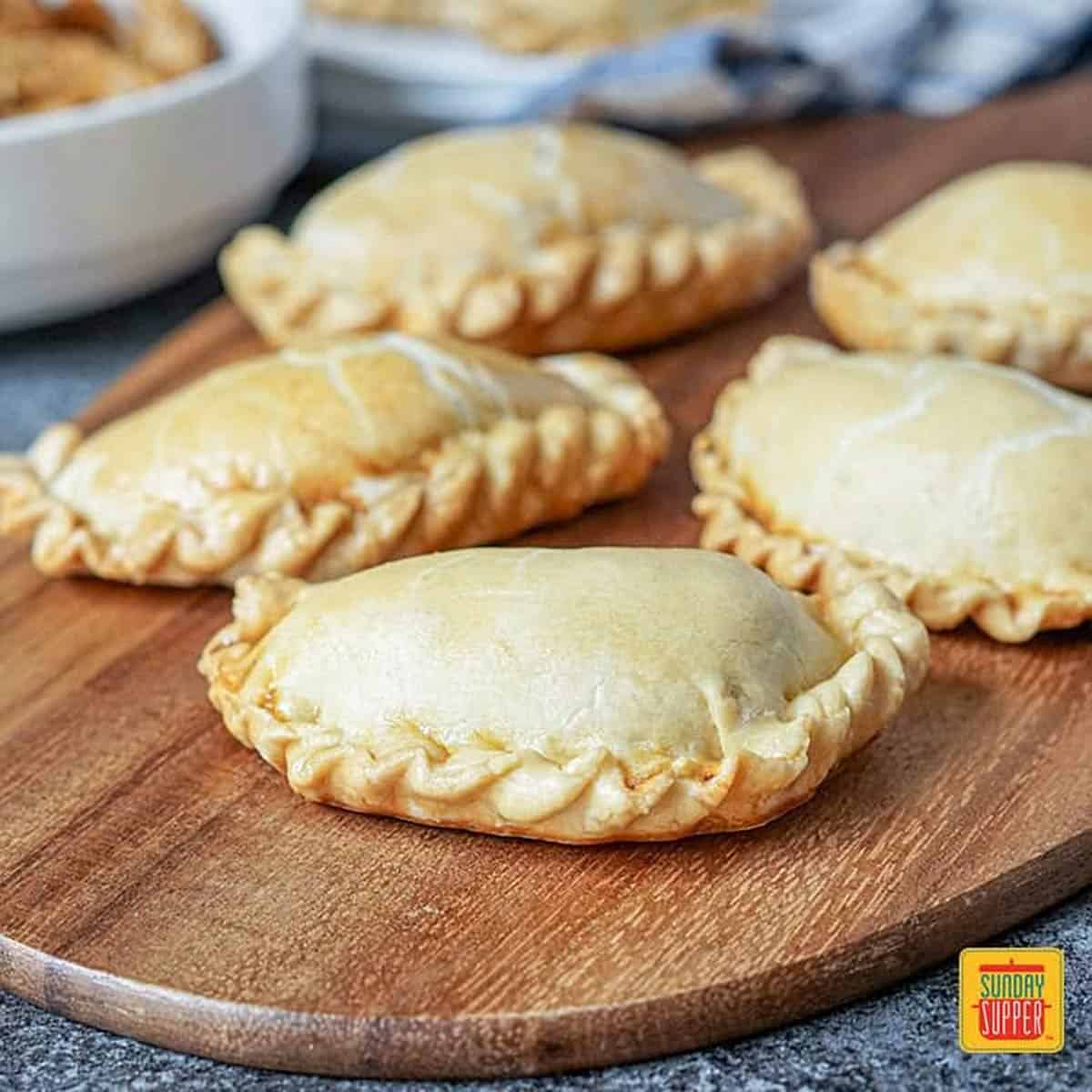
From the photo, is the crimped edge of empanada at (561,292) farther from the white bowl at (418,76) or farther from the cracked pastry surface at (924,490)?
the white bowl at (418,76)

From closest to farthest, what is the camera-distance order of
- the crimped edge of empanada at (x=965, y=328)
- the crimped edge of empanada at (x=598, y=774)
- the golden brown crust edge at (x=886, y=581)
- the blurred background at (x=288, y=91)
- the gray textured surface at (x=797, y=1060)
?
the gray textured surface at (x=797, y=1060) → the crimped edge of empanada at (x=598, y=774) → the golden brown crust edge at (x=886, y=581) → the crimped edge of empanada at (x=965, y=328) → the blurred background at (x=288, y=91)

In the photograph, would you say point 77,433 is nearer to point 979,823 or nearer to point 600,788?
point 600,788

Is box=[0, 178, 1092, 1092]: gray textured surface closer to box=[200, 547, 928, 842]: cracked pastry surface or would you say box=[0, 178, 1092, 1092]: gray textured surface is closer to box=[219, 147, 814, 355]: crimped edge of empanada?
box=[200, 547, 928, 842]: cracked pastry surface

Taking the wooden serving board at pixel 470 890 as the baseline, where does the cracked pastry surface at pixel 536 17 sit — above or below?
above

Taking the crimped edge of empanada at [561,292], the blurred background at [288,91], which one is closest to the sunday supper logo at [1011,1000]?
the crimped edge of empanada at [561,292]

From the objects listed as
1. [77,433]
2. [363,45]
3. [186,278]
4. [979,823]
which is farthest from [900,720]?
→ [363,45]

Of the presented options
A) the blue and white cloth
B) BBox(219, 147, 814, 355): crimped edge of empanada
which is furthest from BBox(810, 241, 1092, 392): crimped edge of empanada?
the blue and white cloth
